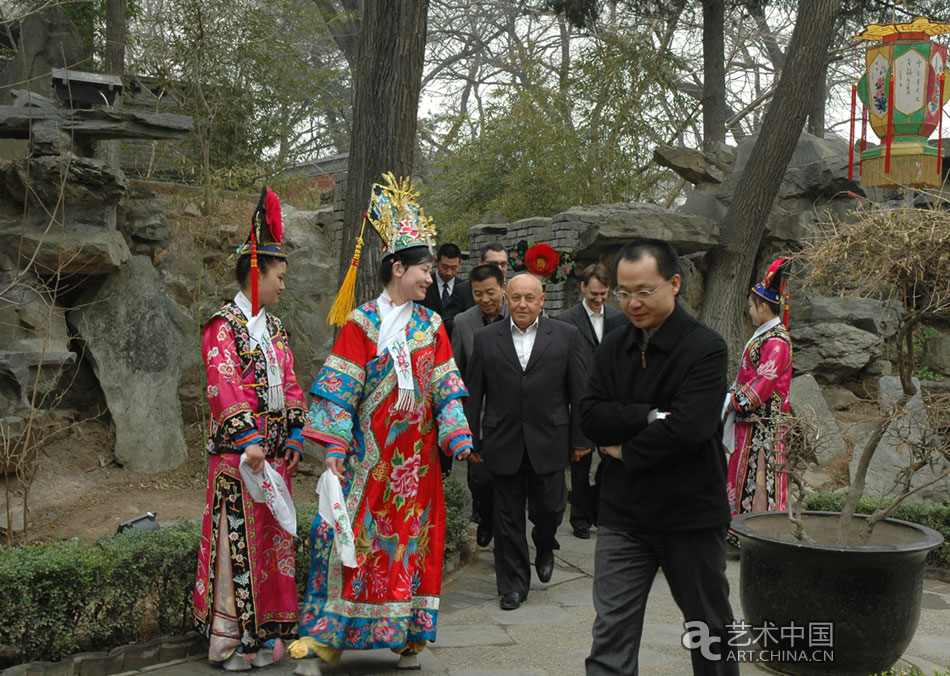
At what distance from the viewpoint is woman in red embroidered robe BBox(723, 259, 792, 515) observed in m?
5.77

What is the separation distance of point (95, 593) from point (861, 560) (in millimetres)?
3151

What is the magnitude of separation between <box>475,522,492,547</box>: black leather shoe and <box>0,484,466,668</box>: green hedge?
204 cm

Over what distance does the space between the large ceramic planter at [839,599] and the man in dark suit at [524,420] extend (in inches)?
58.0

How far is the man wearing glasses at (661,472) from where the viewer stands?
120 inches

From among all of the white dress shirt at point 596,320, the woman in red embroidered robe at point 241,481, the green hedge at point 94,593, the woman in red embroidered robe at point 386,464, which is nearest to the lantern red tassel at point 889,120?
the white dress shirt at point 596,320

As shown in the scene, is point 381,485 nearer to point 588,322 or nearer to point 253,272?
point 253,272

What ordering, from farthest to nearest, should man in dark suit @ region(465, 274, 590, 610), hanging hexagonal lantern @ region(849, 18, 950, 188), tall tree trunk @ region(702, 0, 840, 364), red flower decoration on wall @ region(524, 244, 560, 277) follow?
tall tree trunk @ region(702, 0, 840, 364)
hanging hexagonal lantern @ region(849, 18, 950, 188)
red flower decoration on wall @ region(524, 244, 560, 277)
man in dark suit @ region(465, 274, 590, 610)

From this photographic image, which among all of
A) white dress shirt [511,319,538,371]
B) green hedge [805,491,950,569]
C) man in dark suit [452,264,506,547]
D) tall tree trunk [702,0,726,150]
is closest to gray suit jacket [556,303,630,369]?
man in dark suit [452,264,506,547]

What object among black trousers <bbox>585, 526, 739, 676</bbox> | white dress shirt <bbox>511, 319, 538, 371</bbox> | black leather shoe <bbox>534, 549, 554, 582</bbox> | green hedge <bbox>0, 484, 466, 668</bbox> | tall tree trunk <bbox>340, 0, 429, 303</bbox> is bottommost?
black leather shoe <bbox>534, 549, 554, 582</bbox>

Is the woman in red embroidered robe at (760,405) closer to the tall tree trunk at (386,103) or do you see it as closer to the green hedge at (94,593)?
the tall tree trunk at (386,103)

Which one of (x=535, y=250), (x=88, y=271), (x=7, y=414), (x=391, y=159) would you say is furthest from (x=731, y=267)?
(x=7, y=414)

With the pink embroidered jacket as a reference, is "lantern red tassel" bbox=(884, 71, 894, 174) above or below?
above

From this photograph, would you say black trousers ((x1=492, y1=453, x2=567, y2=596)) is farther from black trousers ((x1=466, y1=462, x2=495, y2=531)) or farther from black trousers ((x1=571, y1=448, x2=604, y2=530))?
black trousers ((x1=571, y1=448, x2=604, y2=530))

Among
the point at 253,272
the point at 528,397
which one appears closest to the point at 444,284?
the point at 528,397
